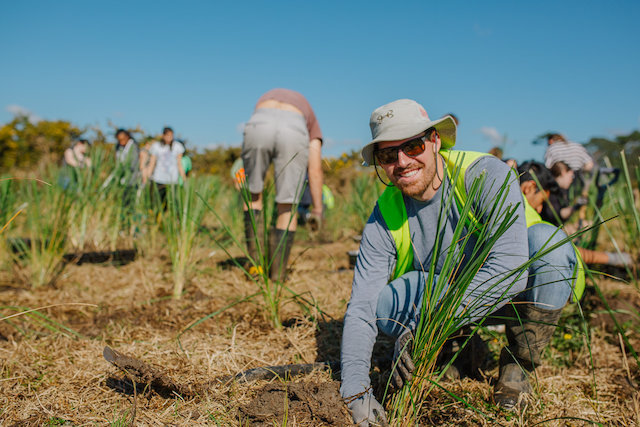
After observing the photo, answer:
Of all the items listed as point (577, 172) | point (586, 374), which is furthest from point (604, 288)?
point (577, 172)

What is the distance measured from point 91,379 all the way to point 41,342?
500mm

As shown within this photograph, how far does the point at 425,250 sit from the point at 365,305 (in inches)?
12.2

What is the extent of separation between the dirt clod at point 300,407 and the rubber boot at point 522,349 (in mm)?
589

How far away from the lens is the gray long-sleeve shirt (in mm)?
1219

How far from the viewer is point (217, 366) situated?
148 cm

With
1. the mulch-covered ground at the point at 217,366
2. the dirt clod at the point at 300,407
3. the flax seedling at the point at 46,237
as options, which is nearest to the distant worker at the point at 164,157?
the flax seedling at the point at 46,237

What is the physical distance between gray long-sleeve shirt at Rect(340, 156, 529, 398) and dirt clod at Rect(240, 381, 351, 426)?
2.5 inches

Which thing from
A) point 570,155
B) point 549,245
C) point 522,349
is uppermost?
point 570,155

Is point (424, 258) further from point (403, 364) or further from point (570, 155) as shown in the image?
point (570, 155)

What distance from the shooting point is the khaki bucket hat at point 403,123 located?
1.32 m

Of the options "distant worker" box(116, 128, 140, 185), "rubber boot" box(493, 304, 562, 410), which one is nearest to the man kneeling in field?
"rubber boot" box(493, 304, 562, 410)

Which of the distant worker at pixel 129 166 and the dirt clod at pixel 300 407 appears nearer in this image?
the dirt clod at pixel 300 407

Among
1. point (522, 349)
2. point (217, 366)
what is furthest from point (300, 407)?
point (522, 349)

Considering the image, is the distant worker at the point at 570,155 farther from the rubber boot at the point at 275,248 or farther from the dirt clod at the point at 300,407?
the dirt clod at the point at 300,407
